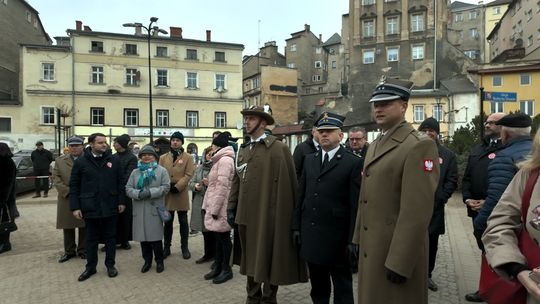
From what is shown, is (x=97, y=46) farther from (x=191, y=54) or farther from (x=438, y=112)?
(x=438, y=112)

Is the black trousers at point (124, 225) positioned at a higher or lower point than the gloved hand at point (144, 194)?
lower

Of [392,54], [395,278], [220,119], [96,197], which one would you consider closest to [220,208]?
[96,197]

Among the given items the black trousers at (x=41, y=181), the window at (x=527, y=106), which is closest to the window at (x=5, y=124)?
the black trousers at (x=41, y=181)

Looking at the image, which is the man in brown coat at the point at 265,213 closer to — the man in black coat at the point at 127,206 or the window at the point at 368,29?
the man in black coat at the point at 127,206

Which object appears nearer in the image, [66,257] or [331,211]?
[331,211]

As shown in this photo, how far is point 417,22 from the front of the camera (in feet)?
168

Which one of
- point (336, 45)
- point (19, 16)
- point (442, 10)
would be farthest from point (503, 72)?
point (19, 16)

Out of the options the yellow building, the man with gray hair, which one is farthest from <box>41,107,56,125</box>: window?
the man with gray hair

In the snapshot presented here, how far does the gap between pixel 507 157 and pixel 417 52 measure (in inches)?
2010

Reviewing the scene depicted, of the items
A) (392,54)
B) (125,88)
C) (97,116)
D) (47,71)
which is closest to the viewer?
(47,71)

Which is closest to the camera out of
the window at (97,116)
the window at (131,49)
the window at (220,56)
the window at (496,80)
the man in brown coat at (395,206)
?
the man in brown coat at (395,206)

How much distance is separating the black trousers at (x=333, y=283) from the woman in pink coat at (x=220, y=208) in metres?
1.91

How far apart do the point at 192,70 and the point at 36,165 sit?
3145cm

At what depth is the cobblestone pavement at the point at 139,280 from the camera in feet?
18.1
